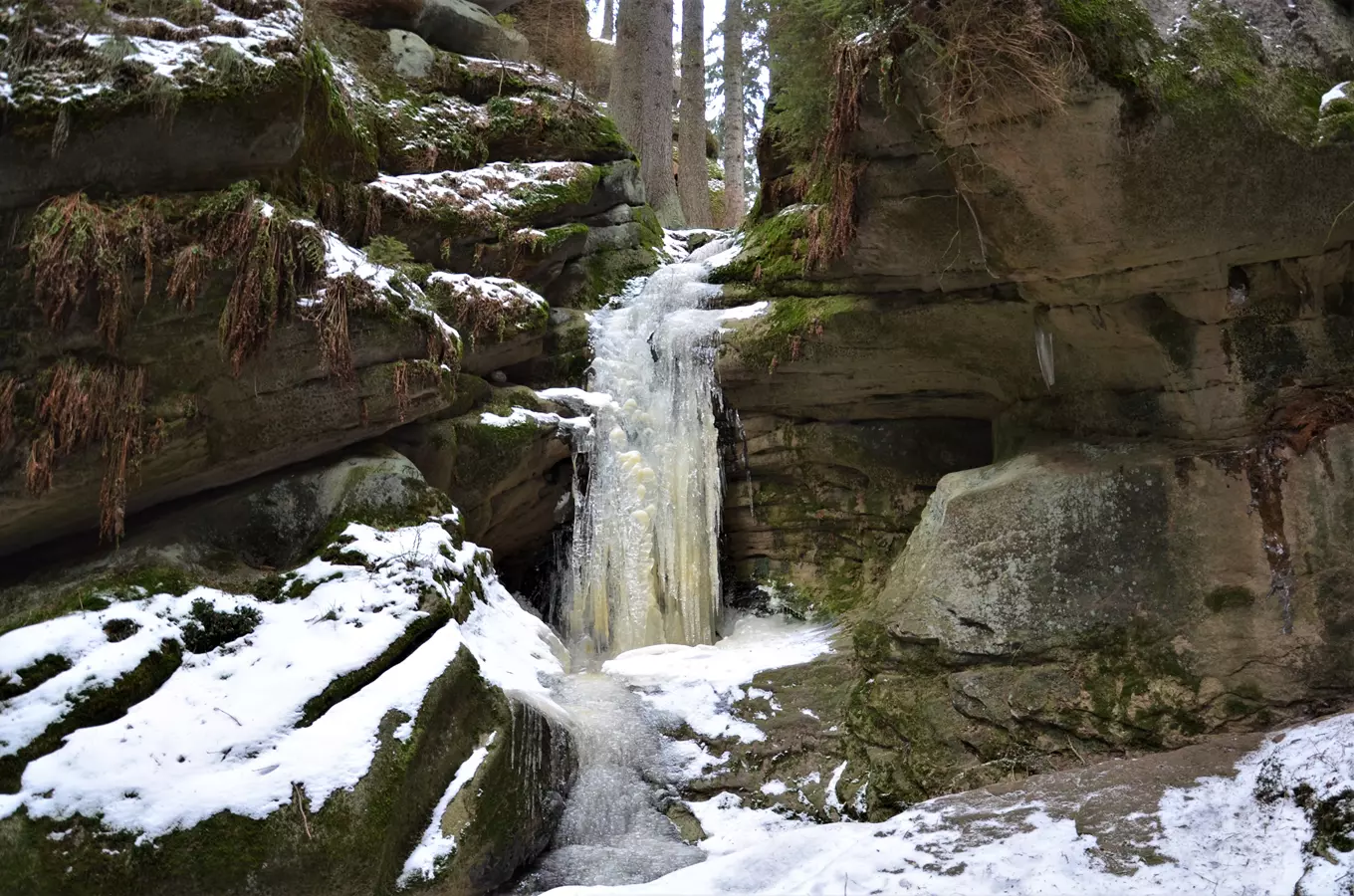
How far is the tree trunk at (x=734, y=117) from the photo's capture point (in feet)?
59.8

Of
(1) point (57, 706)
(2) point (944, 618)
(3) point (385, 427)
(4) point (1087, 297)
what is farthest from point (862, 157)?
(1) point (57, 706)

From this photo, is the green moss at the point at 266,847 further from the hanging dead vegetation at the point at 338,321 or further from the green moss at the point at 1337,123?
the green moss at the point at 1337,123

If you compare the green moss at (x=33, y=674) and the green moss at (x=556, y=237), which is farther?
the green moss at (x=556, y=237)

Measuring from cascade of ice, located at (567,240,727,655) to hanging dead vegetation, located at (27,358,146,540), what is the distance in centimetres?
424

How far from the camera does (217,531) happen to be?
6887mm

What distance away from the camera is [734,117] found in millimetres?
18656

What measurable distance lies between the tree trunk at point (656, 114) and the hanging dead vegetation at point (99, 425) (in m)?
10.0

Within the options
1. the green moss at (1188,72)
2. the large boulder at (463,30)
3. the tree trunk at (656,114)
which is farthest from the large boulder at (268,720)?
the tree trunk at (656,114)

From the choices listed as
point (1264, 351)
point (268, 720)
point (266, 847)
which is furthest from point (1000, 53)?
point (266, 847)

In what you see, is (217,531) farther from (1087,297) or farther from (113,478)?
(1087,297)

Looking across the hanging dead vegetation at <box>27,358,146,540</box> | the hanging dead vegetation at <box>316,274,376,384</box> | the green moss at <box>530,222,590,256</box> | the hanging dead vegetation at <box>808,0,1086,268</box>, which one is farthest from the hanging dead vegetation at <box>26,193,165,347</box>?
the hanging dead vegetation at <box>808,0,1086,268</box>

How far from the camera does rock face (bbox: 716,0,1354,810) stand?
5.97 m

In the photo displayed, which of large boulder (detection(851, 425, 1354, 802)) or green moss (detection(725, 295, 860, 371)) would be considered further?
green moss (detection(725, 295, 860, 371))

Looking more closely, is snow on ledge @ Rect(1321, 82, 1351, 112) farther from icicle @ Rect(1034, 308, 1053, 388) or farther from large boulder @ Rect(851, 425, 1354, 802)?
icicle @ Rect(1034, 308, 1053, 388)
